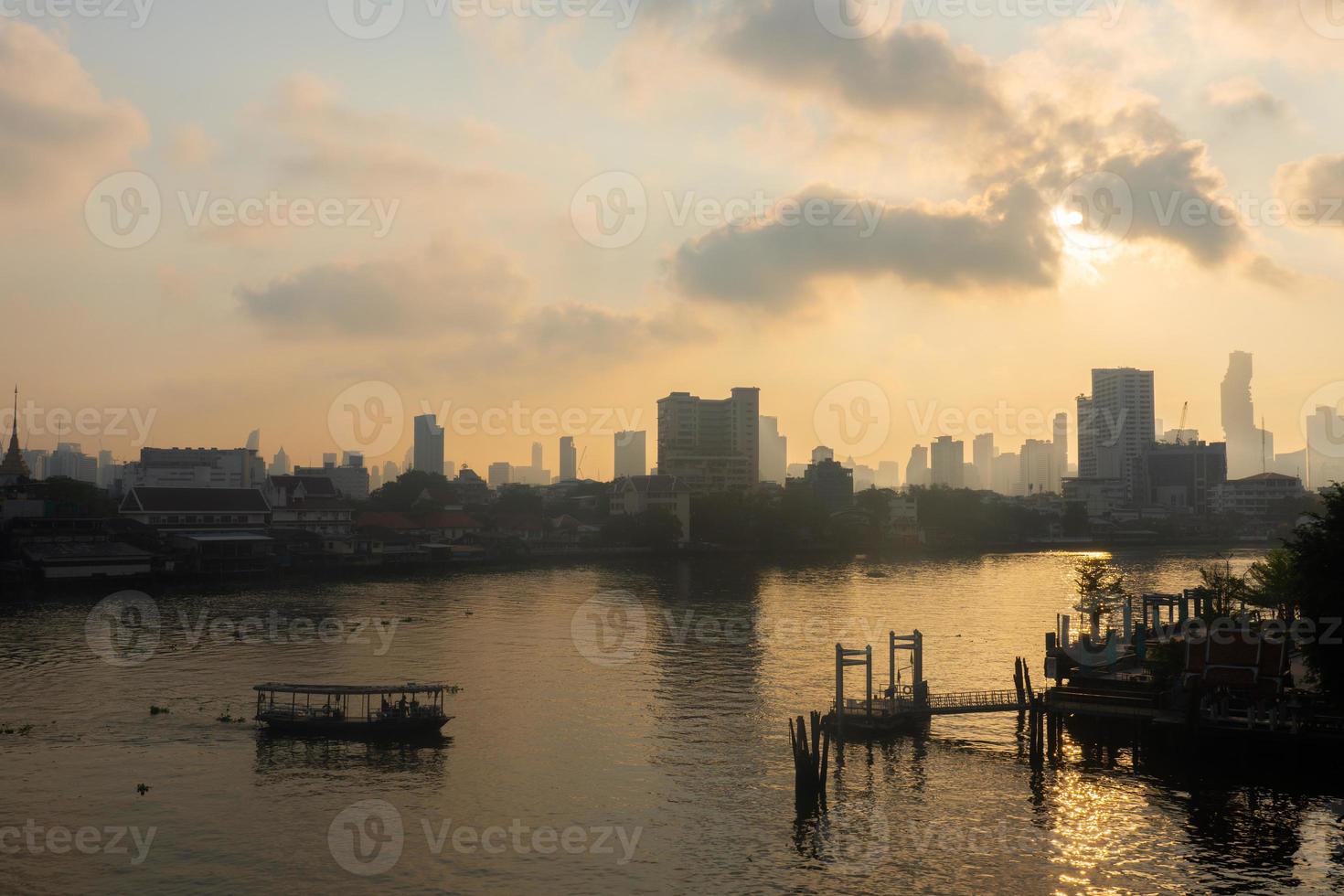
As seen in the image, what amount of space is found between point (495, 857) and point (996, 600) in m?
50.9

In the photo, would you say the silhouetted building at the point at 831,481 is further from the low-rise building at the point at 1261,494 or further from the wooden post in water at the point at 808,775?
the wooden post in water at the point at 808,775

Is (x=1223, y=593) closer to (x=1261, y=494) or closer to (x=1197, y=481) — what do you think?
(x=1261, y=494)

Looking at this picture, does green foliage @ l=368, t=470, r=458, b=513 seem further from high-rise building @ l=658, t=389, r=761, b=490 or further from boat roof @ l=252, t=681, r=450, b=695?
boat roof @ l=252, t=681, r=450, b=695

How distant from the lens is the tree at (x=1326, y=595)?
84.9 feet

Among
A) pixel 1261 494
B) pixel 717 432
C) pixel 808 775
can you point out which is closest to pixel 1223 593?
pixel 808 775

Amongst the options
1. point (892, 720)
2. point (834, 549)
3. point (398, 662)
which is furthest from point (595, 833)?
point (834, 549)

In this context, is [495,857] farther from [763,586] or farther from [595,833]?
[763,586]

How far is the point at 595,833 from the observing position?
73.2ft

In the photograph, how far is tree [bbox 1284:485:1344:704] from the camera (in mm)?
25875

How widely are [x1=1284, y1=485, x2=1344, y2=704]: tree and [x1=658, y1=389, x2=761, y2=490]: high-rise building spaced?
134 metres

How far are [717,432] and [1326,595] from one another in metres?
147

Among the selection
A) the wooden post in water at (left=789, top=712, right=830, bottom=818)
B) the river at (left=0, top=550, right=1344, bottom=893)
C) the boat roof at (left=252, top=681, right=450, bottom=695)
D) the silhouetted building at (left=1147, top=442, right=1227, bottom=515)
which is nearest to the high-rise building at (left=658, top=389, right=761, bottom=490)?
the silhouetted building at (left=1147, top=442, right=1227, bottom=515)

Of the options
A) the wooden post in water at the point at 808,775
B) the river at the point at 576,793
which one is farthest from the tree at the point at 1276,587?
the wooden post in water at the point at 808,775

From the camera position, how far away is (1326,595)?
25.9 m
